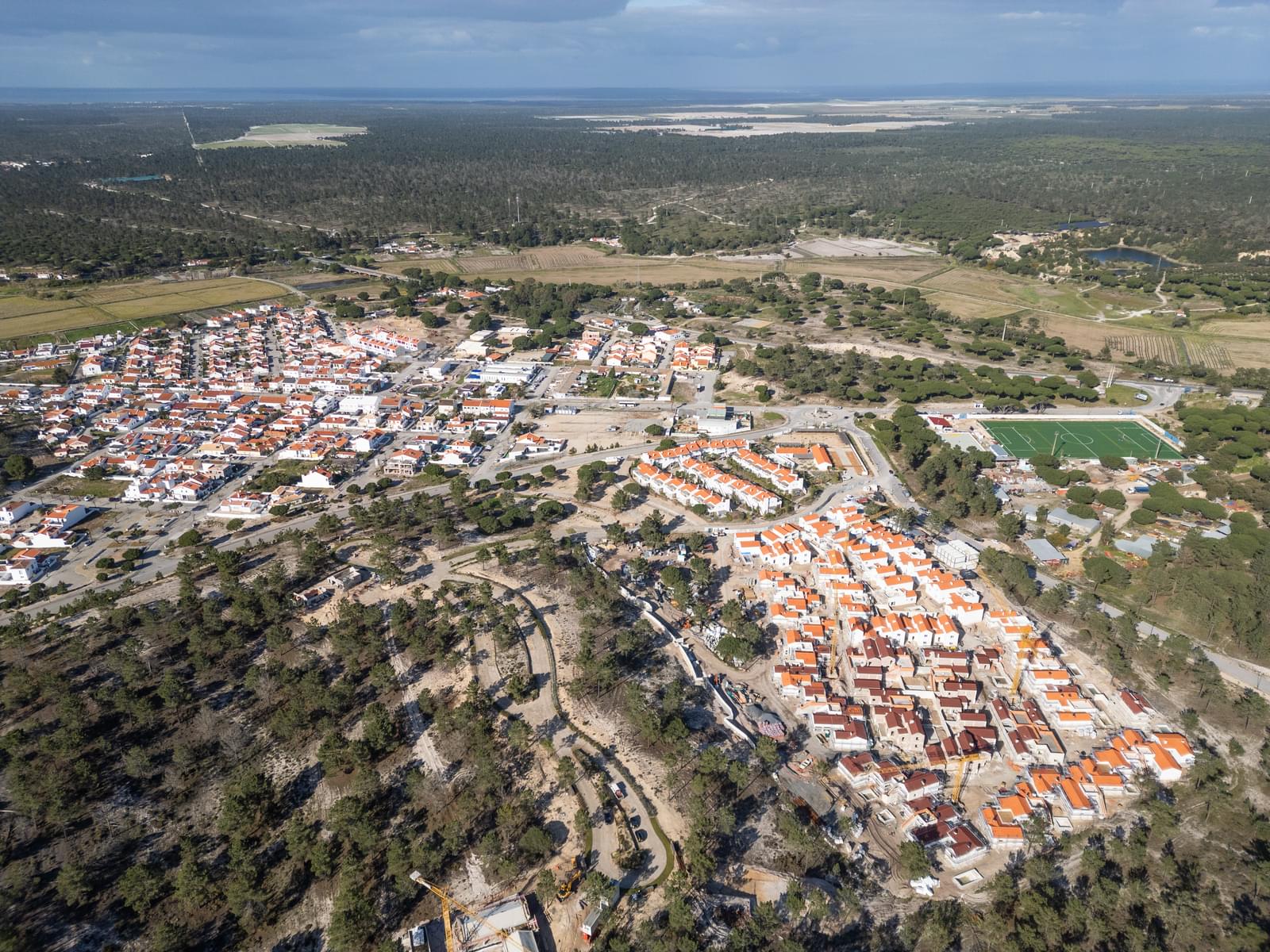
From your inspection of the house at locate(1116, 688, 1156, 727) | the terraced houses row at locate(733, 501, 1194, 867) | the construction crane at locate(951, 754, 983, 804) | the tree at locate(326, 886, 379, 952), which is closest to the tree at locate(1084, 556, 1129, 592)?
the terraced houses row at locate(733, 501, 1194, 867)

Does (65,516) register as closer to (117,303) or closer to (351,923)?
(351,923)

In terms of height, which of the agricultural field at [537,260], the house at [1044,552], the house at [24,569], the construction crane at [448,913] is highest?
the construction crane at [448,913]

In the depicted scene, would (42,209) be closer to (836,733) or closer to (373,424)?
(373,424)

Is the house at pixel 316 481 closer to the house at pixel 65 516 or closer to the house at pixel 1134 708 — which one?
the house at pixel 65 516

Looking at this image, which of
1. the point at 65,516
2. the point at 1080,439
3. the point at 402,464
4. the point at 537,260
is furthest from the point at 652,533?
the point at 537,260

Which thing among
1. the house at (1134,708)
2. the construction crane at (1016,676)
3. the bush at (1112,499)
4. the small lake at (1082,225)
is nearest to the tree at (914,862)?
the construction crane at (1016,676)

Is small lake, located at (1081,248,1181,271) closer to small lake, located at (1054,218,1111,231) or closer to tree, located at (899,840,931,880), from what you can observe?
small lake, located at (1054,218,1111,231)
